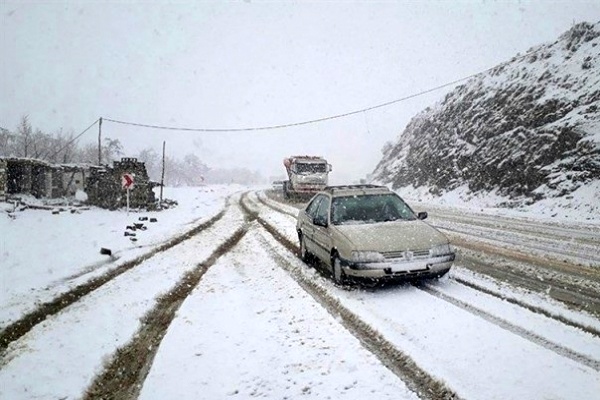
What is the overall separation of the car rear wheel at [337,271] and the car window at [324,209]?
3.38 ft

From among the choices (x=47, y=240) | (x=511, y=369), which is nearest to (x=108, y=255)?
(x=47, y=240)

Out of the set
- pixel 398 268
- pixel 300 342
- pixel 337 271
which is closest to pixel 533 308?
pixel 398 268

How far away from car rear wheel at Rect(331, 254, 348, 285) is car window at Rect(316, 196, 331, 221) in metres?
1.03

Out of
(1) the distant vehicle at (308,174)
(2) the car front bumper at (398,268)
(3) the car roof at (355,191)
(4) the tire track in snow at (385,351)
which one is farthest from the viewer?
(1) the distant vehicle at (308,174)

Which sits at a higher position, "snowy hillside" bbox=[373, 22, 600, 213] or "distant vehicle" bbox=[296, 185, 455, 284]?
"snowy hillside" bbox=[373, 22, 600, 213]

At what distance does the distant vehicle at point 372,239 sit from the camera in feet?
19.7

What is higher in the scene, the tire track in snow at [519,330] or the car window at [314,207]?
the car window at [314,207]

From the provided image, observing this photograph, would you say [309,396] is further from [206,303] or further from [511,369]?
[206,303]

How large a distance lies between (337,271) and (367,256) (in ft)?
2.71

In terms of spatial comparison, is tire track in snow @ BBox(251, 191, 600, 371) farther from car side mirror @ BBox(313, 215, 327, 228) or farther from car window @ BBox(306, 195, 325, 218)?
car window @ BBox(306, 195, 325, 218)

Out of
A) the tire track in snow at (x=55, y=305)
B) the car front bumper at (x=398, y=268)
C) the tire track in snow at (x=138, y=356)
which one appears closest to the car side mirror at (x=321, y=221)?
the car front bumper at (x=398, y=268)

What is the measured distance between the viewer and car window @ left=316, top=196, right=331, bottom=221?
776 cm

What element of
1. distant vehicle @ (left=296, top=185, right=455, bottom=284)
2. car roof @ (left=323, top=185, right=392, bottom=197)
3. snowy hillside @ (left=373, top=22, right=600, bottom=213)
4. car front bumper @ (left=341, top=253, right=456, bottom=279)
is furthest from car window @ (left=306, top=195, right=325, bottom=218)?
snowy hillside @ (left=373, top=22, right=600, bottom=213)

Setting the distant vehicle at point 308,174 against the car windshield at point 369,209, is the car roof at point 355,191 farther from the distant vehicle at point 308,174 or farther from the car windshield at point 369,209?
the distant vehicle at point 308,174
